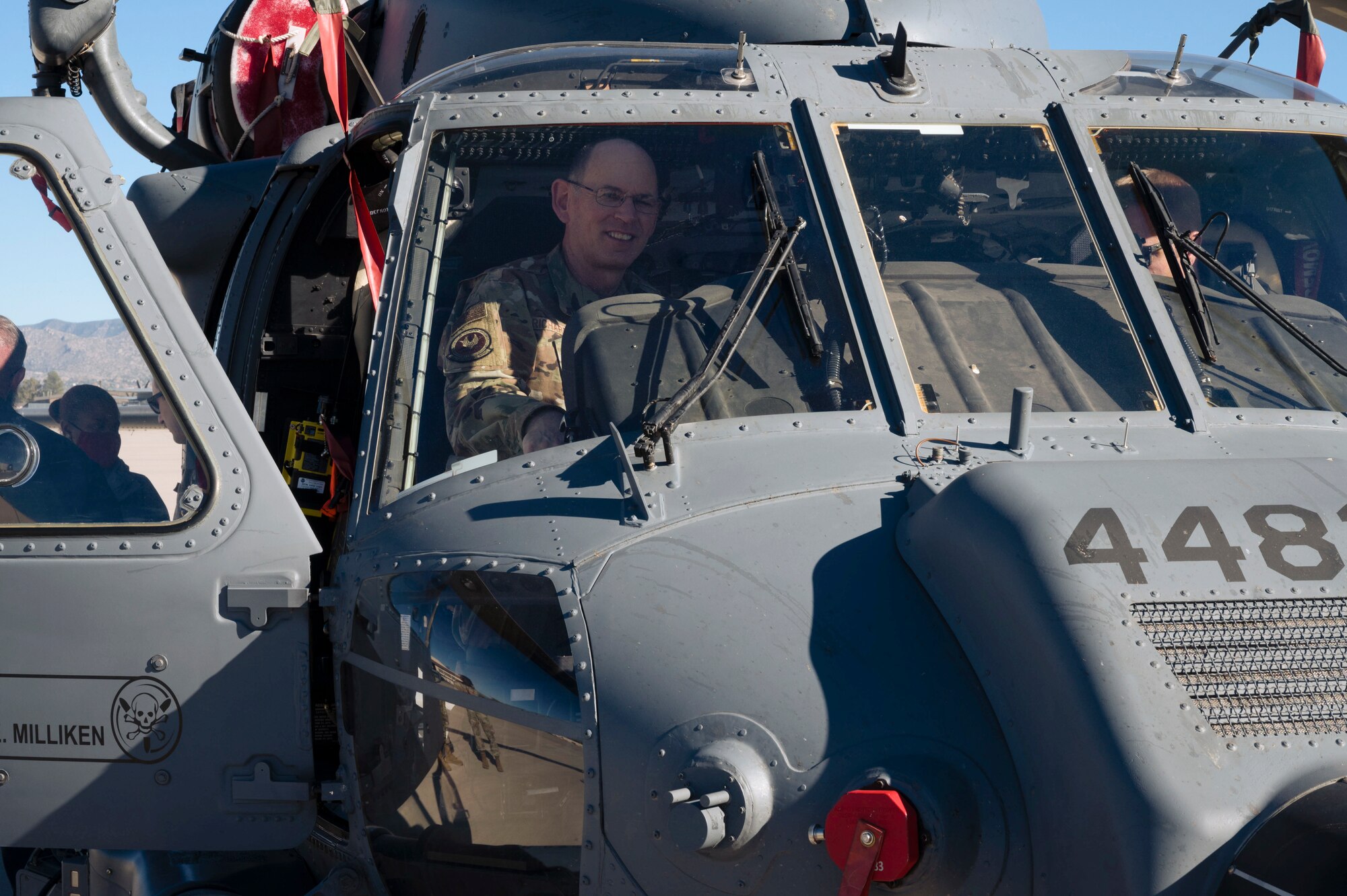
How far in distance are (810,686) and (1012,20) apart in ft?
11.9

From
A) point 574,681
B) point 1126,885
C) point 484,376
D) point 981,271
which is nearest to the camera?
point 1126,885

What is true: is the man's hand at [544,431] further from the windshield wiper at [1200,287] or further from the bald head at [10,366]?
the windshield wiper at [1200,287]

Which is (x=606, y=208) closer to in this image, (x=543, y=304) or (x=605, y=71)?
(x=543, y=304)

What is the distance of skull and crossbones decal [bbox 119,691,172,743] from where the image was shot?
292cm

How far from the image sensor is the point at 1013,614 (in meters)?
2.26

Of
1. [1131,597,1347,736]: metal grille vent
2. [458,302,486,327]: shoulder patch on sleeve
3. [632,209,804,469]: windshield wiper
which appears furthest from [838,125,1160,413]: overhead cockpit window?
[458,302,486,327]: shoulder patch on sleeve

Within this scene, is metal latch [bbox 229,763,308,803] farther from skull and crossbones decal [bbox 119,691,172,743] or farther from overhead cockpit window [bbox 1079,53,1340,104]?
overhead cockpit window [bbox 1079,53,1340,104]

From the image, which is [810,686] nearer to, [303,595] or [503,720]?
[503,720]

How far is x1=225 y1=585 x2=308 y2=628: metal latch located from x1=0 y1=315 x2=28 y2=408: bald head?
89 centimetres

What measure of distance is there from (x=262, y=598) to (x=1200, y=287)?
98.0 inches

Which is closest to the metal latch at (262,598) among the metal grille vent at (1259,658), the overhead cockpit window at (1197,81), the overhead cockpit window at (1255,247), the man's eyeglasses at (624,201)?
the man's eyeglasses at (624,201)

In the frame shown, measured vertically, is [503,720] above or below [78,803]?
above

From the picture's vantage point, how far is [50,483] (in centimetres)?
313

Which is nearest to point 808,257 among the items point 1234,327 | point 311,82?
point 1234,327
